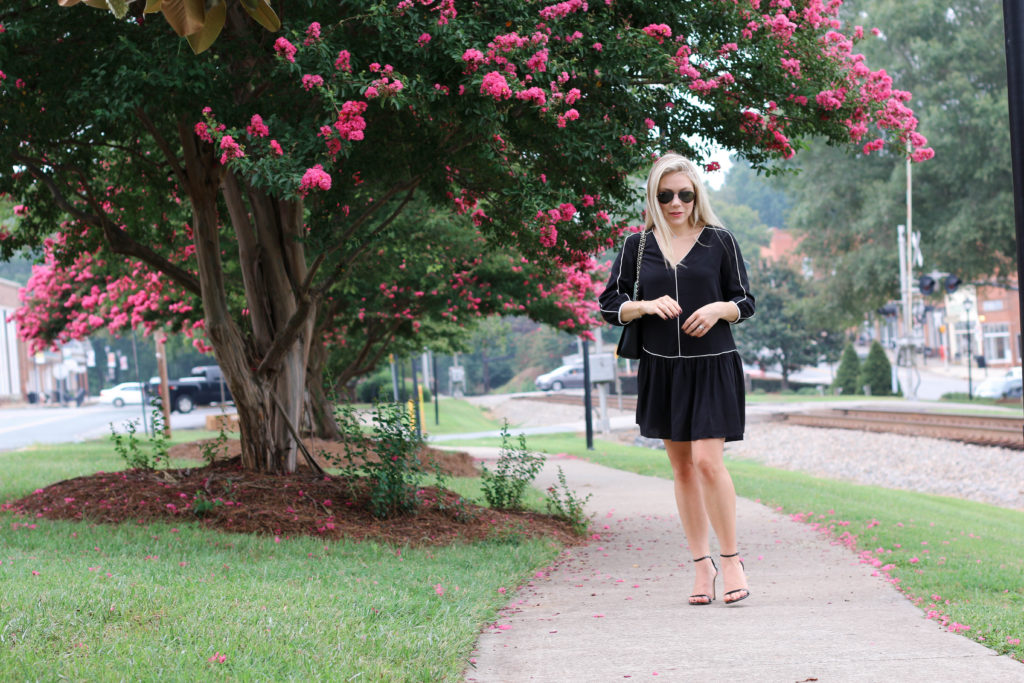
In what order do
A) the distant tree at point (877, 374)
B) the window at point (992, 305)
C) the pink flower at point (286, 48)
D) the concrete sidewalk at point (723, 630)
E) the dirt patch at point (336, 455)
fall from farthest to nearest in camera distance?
the window at point (992, 305), the distant tree at point (877, 374), the dirt patch at point (336, 455), the pink flower at point (286, 48), the concrete sidewalk at point (723, 630)

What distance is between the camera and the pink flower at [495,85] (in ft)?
22.6

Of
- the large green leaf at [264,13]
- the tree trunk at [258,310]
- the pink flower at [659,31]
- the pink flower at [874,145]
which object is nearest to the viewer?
the large green leaf at [264,13]

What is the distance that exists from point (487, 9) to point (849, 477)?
14715 mm

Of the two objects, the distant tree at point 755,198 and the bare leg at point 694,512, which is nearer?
the bare leg at point 694,512

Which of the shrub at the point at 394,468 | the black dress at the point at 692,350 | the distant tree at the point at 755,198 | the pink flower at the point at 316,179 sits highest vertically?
the distant tree at the point at 755,198

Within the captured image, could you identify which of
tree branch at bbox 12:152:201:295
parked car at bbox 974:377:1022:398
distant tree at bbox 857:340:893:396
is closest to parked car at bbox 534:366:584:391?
distant tree at bbox 857:340:893:396

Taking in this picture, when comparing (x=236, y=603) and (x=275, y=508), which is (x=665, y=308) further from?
(x=275, y=508)

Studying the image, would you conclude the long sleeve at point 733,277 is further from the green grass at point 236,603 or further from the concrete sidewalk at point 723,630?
the green grass at point 236,603

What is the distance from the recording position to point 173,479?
9.93 meters

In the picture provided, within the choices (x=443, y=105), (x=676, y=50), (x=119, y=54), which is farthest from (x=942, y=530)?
(x=119, y=54)

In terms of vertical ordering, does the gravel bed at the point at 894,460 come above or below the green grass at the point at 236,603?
below

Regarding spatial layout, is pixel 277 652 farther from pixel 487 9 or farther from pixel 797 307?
pixel 797 307

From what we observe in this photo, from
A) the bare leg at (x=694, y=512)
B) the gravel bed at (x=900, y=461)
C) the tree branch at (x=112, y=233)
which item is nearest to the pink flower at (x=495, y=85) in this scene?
the bare leg at (x=694, y=512)

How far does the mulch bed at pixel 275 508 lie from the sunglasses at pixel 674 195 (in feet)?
12.6
